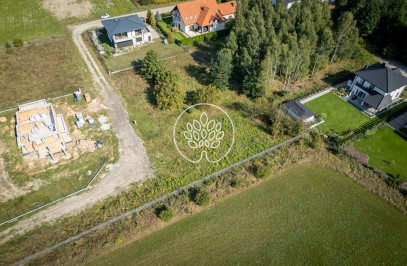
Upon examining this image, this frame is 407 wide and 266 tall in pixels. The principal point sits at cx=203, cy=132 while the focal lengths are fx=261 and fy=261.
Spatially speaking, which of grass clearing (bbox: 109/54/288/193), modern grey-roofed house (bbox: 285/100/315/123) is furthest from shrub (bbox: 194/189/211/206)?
modern grey-roofed house (bbox: 285/100/315/123)

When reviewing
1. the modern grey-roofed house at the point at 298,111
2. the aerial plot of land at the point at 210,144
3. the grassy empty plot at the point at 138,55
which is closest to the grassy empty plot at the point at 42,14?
the aerial plot of land at the point at 210,144

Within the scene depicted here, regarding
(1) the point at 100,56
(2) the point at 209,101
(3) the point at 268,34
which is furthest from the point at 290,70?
(1) the point at 100,56

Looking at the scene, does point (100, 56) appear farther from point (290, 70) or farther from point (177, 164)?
point (290, 70)

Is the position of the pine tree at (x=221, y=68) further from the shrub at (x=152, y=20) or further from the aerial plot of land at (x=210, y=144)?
the shrub at (x=152, y=20)

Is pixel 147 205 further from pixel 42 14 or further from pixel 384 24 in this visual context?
pixel 42 14

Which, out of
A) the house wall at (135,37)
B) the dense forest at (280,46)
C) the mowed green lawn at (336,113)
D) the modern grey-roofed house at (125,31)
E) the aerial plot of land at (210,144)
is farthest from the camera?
the house wall at (135,37)
